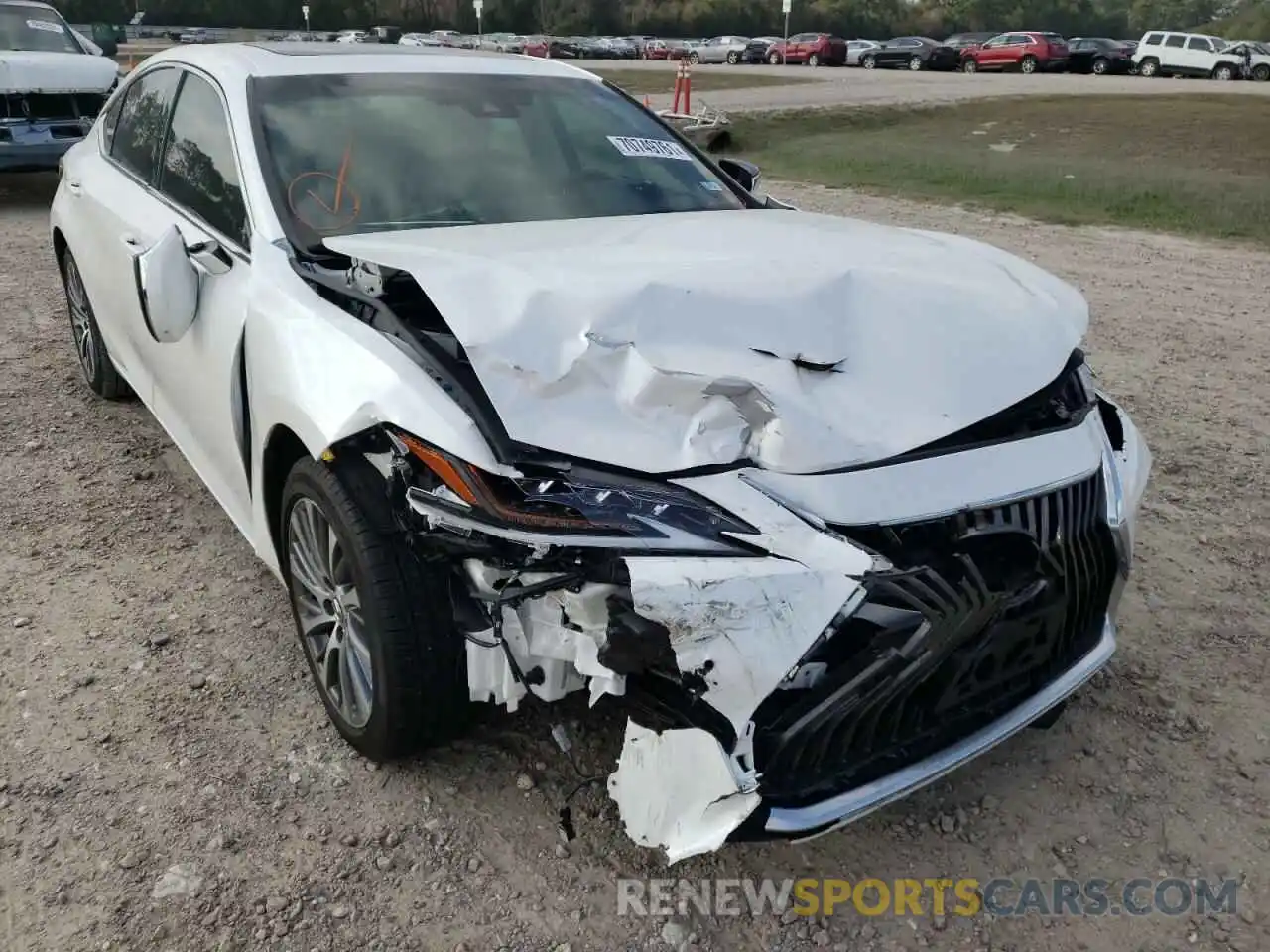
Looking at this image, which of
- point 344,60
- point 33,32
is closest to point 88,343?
point 344,60

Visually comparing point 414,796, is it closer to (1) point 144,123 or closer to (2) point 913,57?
(1) point 144,123

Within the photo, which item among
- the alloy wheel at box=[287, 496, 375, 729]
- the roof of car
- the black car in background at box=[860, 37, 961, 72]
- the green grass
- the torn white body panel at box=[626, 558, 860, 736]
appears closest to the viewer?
the torn white body panel at box=[626, 558, 860, 736]

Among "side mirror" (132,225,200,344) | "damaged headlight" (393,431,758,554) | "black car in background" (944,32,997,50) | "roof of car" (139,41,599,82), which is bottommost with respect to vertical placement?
"black car in background" (944,32,997,50)

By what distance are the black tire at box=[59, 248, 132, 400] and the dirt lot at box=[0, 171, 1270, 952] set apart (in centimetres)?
109

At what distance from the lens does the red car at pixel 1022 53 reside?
37562mm

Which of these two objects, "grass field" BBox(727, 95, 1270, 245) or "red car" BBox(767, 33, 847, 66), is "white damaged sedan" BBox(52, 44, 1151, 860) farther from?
"red car" BBox(767, 33, 847, 66)

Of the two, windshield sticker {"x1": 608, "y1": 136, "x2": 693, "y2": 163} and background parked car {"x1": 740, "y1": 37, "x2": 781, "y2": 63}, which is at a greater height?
windshield sticker {"x1": 608, "y1": 136, "x2": 693, "y2": 163}

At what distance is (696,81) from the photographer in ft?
96.2

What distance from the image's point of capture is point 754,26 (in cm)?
7738

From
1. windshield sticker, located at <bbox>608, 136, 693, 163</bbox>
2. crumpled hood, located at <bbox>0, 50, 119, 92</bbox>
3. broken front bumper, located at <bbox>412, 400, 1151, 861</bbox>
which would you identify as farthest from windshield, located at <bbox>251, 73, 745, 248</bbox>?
crumpled hood, located at <bbox>0, 50, 119, 92</bbox>

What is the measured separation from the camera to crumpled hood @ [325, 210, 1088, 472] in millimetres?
2195

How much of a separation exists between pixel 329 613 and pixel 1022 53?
41477mm

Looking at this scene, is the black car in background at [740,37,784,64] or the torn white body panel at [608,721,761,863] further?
the black car in background at [740,37,784,64]

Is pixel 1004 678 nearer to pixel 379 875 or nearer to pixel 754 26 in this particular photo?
pixel 379 875
